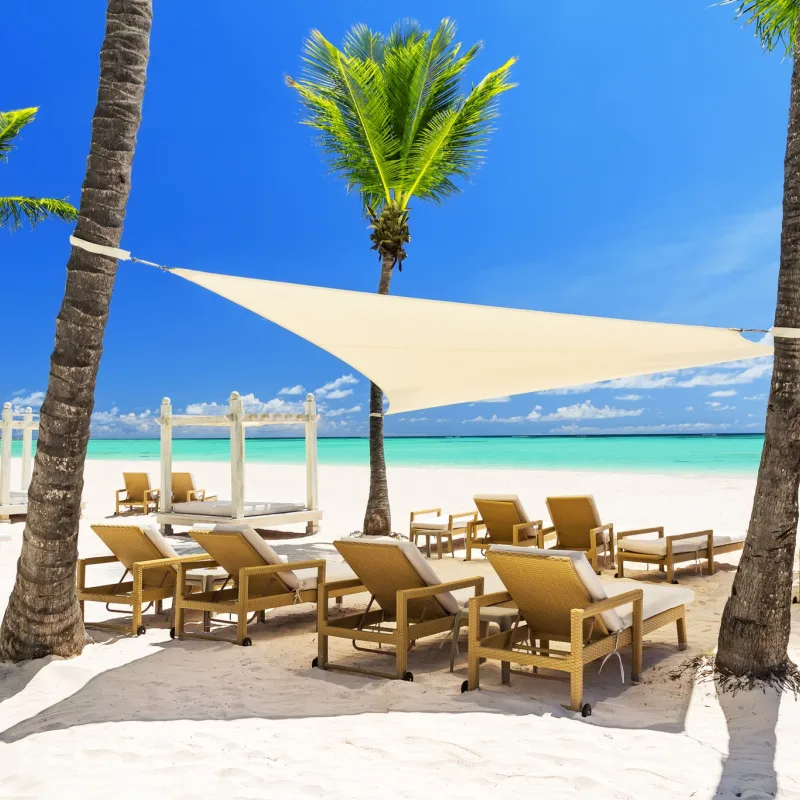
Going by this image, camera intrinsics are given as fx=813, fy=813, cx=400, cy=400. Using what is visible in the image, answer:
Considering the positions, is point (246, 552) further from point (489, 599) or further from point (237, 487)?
point (237, 487)

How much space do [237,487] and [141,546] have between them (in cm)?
474

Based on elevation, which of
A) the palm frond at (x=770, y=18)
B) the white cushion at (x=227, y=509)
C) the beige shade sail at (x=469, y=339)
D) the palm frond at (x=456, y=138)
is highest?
the palm frond at (x=456, y=138)

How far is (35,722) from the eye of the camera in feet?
11.7

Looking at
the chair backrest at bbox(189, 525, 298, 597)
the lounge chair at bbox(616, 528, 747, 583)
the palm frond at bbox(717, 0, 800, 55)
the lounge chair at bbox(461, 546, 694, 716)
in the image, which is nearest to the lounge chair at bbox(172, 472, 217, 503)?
the lounge chair at bbox(616, 528, 747, 583)

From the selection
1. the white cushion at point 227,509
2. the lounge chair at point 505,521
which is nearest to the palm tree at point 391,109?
the white cushion at point 227,509

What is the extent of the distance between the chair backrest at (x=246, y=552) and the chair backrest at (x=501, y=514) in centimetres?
323

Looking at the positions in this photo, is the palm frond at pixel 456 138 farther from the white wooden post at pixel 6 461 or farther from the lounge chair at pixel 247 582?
the lounge chair at pixel 247 582

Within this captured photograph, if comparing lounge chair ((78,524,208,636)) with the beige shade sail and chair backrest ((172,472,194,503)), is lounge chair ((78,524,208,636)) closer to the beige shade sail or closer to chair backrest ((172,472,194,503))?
the beige shade sail

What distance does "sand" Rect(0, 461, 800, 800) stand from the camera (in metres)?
2.91

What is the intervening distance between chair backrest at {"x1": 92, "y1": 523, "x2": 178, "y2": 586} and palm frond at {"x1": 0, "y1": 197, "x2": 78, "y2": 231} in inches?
343

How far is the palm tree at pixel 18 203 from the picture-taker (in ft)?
41.8

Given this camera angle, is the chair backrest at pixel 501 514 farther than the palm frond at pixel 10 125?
No

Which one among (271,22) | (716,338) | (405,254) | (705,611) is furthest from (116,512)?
(271,22)

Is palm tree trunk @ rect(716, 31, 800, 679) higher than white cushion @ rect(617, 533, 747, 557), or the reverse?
palm tree trunk @ rect(716, 31, 800, 679)
